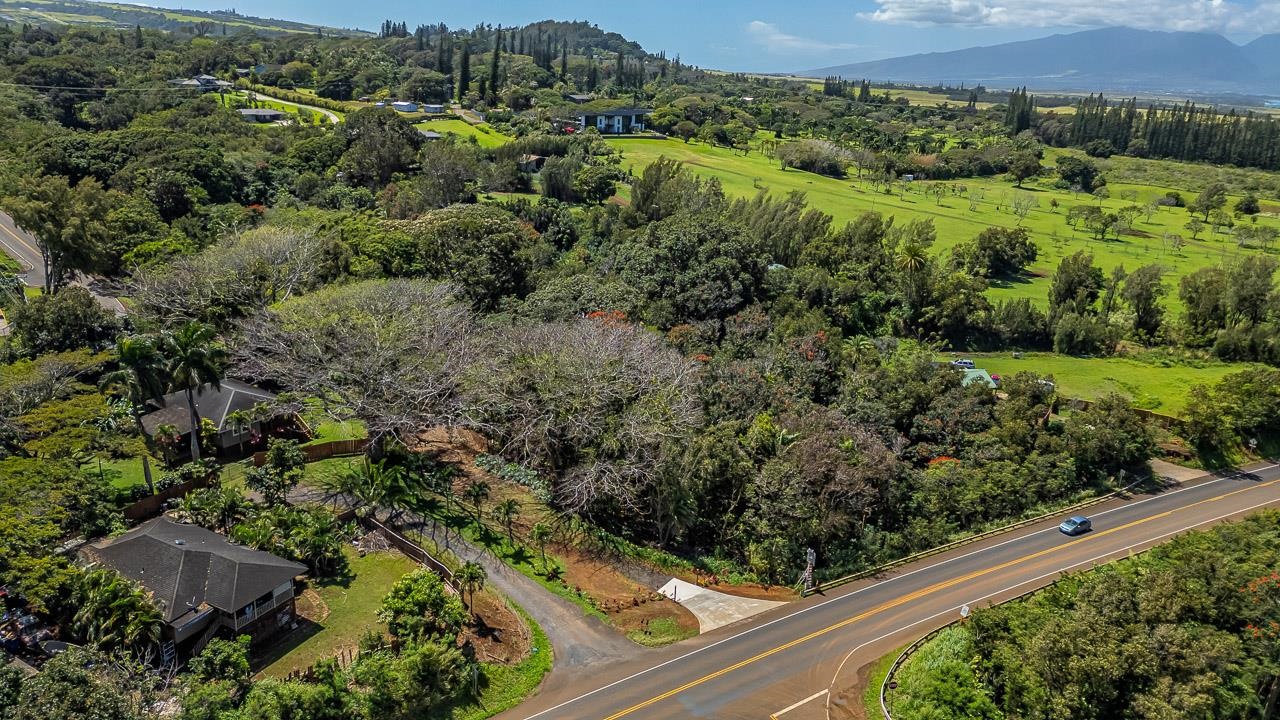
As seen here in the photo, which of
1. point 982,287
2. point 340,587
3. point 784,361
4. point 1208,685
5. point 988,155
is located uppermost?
point 988,155

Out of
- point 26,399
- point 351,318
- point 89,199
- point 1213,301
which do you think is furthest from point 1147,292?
point 89,199

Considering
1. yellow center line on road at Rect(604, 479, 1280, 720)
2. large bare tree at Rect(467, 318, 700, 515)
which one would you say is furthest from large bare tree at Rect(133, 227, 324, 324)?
yellow center line on road at Rect(604, 479, 1280, 720)

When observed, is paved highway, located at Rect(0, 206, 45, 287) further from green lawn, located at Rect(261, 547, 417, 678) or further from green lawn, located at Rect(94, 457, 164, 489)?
green lawn, located at Rect(261, 547, 417, 678)

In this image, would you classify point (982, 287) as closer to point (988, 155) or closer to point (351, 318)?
point (351, 318)

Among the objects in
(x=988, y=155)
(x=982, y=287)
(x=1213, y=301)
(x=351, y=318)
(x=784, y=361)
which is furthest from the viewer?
(x=988, y=155)

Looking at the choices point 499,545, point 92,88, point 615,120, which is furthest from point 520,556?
point 92,88

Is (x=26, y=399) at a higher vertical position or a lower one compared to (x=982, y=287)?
lower

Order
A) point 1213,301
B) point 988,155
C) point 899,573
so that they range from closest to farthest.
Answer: point 899,573
point 1213,301
point 988,155

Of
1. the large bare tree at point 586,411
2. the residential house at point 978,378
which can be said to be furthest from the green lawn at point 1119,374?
the large bare tree at point 586,411
